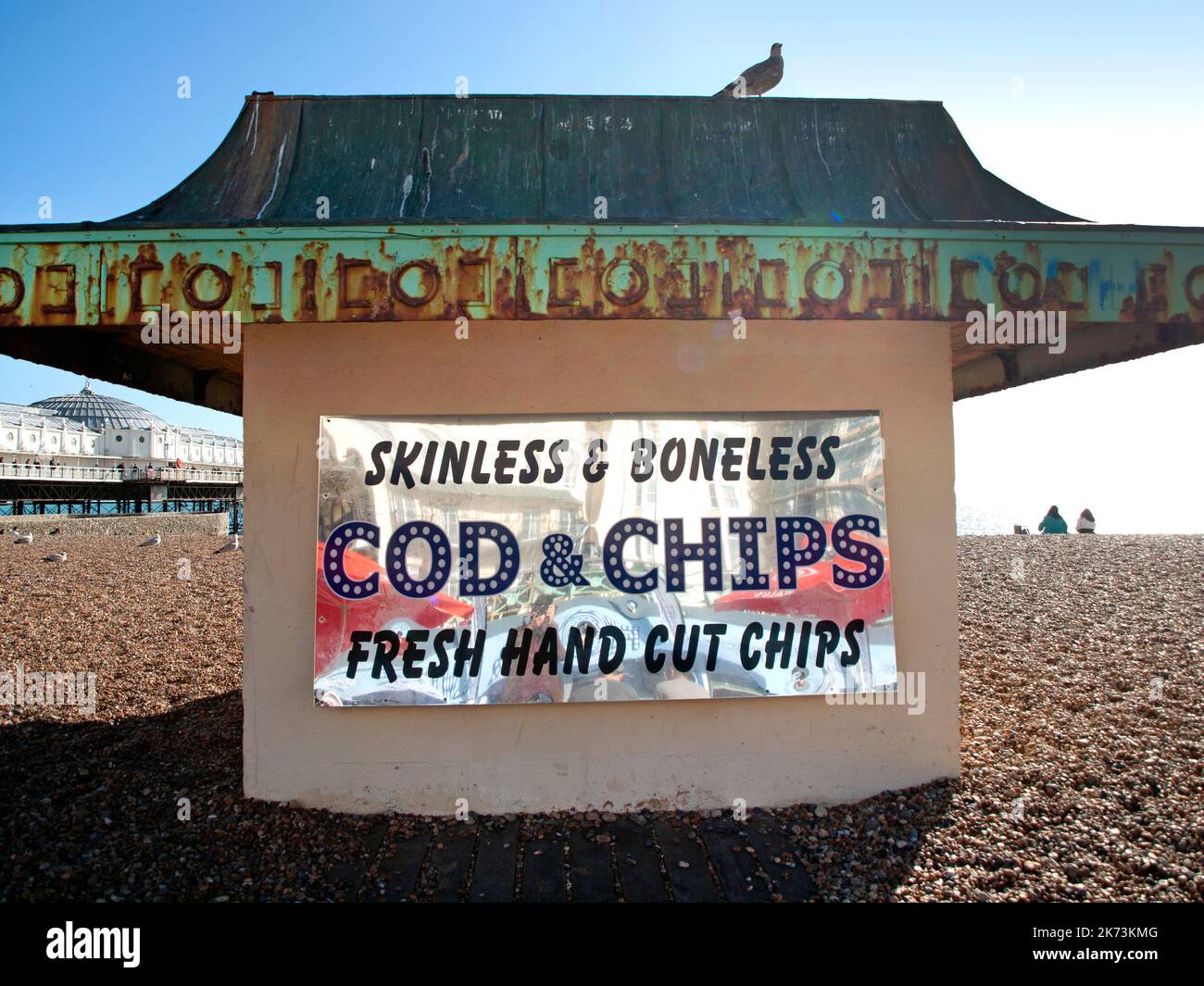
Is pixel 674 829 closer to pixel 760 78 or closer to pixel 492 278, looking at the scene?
pixel 492 278

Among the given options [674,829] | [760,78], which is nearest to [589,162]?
[760,78]

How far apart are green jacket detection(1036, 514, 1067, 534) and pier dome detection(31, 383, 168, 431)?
67.0 meters

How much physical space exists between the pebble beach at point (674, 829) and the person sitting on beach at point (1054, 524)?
42.0ft

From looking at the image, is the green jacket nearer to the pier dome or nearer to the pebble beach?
the pebble beach

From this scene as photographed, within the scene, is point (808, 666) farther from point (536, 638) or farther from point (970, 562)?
point (970, 562)

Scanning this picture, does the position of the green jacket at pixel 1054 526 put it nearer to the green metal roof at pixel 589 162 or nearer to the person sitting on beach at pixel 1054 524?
the person sitting on beach at pixel 1054 524

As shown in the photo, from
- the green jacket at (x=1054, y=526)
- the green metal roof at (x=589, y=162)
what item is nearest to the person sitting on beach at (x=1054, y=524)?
the green jacket at (x=1054, y=526)

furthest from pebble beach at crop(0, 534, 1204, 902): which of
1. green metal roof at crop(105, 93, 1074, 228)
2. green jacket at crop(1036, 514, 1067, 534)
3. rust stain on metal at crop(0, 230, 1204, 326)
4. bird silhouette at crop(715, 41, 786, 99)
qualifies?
green jacket at crop(1036, 514, 1067, 534)

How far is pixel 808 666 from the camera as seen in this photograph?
4133 millimetres

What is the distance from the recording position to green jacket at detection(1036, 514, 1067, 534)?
1758 centimetres

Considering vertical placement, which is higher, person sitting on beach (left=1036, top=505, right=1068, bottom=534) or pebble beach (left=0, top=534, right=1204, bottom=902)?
person sitting on beach (left=1036, top=505, right=1068, bottom=534)

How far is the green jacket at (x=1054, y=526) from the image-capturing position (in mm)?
17578
